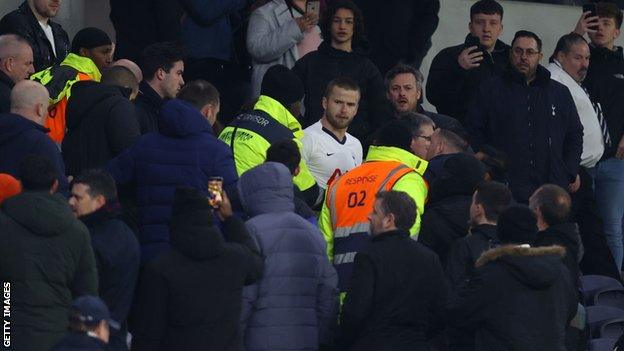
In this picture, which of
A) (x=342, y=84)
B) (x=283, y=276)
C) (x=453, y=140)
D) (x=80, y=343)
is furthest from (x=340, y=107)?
(x=80, y=343)

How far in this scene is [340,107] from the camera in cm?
1290

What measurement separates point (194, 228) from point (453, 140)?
137 inches

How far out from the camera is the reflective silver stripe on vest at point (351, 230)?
37.7ft

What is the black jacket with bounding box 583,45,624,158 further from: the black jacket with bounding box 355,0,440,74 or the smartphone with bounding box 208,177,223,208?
the smartphone with bounding box 208,177,223,208

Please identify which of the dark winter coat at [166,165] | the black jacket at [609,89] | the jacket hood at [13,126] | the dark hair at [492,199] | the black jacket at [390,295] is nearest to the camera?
the black jacket at [390,295]

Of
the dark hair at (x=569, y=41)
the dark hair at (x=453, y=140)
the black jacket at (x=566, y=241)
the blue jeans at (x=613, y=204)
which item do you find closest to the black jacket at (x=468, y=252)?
the black jacket at (x=566, y=241)

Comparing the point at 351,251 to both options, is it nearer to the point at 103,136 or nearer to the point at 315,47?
the point at 103,136

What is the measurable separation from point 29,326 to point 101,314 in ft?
6.00

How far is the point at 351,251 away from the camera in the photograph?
1152cm

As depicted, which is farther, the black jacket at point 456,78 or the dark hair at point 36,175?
the black jacket at point 456,78

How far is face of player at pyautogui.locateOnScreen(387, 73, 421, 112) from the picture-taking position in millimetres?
14227

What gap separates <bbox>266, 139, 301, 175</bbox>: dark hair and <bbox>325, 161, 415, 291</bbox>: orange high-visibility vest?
55 cm

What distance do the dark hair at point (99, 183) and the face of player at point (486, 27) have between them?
5.83 m

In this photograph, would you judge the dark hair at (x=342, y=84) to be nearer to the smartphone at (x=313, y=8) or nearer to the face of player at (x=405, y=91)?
the face of player at (x=405, y=91)
